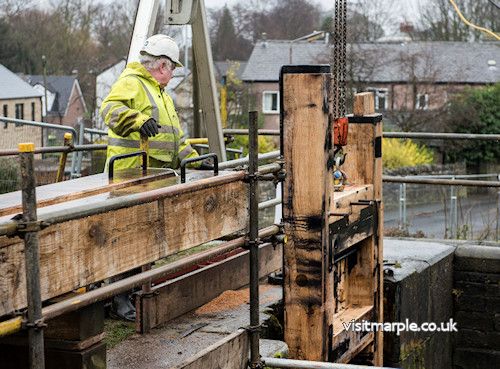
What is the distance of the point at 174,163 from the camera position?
709cm

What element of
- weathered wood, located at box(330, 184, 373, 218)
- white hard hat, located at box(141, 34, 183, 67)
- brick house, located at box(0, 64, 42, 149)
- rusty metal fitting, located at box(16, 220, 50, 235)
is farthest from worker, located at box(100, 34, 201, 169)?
brick house, located at box(0, 64, 42, 149)

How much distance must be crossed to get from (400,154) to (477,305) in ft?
95.1

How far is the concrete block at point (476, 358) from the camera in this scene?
9609mm

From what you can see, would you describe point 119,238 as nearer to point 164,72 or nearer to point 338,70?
point 164,72

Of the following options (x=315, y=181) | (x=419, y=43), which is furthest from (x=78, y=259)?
(x=419, y=43)

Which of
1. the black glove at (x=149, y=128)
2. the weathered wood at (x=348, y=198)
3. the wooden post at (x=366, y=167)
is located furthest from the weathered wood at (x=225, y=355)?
the wooden post at (x=366, y=167)

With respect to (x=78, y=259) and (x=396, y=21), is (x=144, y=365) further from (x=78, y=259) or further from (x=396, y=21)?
(x=396, y=21)

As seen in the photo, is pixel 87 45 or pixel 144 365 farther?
pixel 87 45

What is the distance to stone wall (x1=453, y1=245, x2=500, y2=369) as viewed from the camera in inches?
378

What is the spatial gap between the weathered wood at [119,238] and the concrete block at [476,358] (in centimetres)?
470

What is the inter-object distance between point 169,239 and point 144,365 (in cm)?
90

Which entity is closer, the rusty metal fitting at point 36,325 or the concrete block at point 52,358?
the rusty metal fitting at point 36,325

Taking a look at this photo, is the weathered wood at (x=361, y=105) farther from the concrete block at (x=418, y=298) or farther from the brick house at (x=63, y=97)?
the brick house at (x=63, y=97)

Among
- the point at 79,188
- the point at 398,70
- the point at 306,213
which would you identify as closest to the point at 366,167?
the point at 306,213
